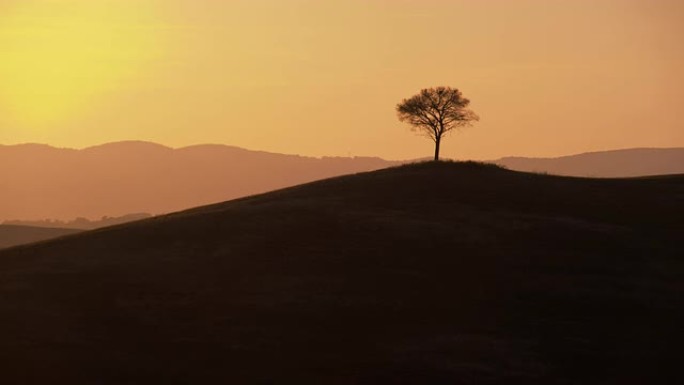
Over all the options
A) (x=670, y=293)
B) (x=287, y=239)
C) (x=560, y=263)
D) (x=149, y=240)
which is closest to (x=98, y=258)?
(x=149, y=240)

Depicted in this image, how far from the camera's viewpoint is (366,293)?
5541 cm

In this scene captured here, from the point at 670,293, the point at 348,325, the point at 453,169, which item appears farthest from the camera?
the point at 453,169

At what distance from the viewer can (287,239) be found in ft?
216

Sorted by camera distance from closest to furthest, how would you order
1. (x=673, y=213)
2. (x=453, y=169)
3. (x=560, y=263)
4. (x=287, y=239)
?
(x=560, y=263), (x=287, y=239), (x=673, y=213), (x=453, y=169)

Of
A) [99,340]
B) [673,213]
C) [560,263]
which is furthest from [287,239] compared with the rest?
[673,213]

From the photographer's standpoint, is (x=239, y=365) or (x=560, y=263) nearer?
(x=239, y=365)

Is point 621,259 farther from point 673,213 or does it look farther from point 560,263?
point 673,213

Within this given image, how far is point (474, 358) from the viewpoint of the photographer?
46.5 meters

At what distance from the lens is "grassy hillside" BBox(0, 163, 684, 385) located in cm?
4566

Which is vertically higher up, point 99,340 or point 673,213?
point 673,213

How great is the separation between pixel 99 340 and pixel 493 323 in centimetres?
1686

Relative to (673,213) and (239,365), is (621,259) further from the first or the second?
(239,365)

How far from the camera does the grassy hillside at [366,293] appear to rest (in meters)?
45.7

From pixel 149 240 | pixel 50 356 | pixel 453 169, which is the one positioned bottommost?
pixel 50 356
